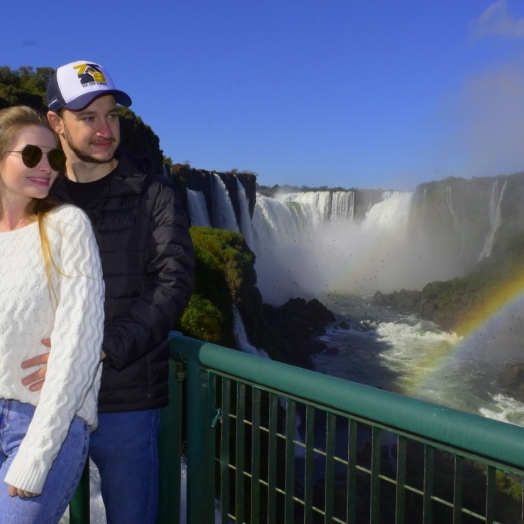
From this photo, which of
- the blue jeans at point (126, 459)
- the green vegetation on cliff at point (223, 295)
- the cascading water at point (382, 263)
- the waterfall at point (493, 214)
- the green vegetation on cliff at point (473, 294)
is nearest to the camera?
the blue jeans at point (126, 459)

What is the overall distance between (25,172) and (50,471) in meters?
0.87

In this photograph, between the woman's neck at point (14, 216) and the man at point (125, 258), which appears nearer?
the woman's neck at point (14, 216)

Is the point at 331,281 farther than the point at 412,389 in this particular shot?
Yes

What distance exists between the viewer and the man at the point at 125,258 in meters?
1.97

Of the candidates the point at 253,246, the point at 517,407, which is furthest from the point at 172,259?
the point at 253,246

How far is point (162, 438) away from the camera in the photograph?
2.47m

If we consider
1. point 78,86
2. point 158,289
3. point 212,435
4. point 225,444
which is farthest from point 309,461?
point 78,86

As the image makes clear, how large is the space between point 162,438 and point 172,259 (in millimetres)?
923

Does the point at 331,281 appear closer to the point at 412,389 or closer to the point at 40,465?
the point at 412,389

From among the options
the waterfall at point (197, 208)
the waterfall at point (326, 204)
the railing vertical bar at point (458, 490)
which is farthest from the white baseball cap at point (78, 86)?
the waterfall at point (326, 204)

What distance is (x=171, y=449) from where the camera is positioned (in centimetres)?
244

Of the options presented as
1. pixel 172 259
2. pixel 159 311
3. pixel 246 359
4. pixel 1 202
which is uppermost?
pixel 1 202

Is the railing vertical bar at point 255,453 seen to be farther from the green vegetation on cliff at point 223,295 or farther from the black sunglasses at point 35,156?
the green vegetation on cliff at point 223,295

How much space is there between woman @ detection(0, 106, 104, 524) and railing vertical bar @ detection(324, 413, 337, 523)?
29.2 inches
